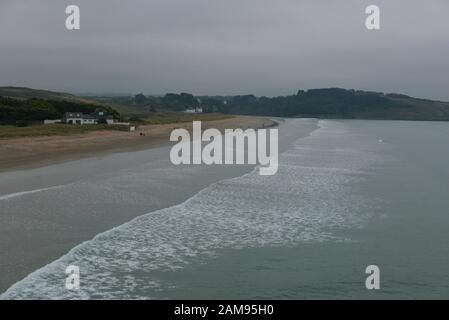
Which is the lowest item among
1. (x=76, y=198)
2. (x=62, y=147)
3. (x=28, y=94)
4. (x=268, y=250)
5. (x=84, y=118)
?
(x=268, y=250)

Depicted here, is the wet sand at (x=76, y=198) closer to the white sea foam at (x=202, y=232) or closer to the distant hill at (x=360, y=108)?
the white sea foam at (x=202, y=232)

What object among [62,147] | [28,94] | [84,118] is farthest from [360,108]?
[62,147]

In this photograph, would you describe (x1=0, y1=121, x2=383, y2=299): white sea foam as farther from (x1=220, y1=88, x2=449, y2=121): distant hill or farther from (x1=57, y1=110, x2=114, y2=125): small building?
(x1=220, y1=88, x2=449, y2=121): distant hill

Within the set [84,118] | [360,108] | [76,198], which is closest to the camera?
[76,198]

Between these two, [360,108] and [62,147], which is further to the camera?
[360,108]

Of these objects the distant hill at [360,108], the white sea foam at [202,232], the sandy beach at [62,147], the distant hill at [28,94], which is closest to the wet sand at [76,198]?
the white sea foam at [202,232]

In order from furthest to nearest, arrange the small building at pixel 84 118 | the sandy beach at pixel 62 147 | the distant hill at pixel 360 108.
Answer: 1. the distant hill at pixel 360 108
2. the small building at pixel 84 118
3. the sandy beach at pixel 62 147

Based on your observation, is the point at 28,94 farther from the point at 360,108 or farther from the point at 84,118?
the point at 360,108

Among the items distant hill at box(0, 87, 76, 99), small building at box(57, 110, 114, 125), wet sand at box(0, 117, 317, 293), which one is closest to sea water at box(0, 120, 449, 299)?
wet sand at box(0, 117, 317, 293)

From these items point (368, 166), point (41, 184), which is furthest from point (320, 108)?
point (41, 184)
